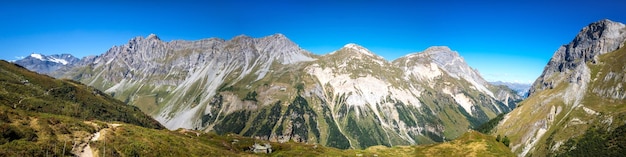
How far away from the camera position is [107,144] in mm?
130375

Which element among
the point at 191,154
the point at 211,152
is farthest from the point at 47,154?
the point at 211,152

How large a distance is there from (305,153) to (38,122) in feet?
362

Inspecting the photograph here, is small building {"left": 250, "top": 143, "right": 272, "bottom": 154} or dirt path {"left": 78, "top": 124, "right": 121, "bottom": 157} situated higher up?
small building {"left": 250, "top": 143, "right": 272, "bottom": 154}

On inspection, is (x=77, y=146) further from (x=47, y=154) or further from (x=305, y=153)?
(x=305, y=153)

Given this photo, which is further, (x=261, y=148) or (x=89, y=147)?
(x=261, y=148)

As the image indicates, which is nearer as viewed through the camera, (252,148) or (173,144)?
(173,144)

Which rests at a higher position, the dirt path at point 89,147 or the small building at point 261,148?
the small building at point 261,148

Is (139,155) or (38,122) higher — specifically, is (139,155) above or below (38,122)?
below

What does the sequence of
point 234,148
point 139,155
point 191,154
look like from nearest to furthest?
point 139,155 < point 191,154 < point 234,148

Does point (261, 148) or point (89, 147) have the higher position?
point (261, 148)

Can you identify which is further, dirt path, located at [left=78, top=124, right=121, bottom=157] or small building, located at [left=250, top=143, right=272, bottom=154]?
small building, located at [left=250, top=143, right=272, bottom=154]

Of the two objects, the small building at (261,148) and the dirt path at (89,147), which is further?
the small building at (261,148)

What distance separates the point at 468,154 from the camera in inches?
7111

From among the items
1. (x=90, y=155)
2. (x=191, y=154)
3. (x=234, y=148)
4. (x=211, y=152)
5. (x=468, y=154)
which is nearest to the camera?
(x=90, y=155)
